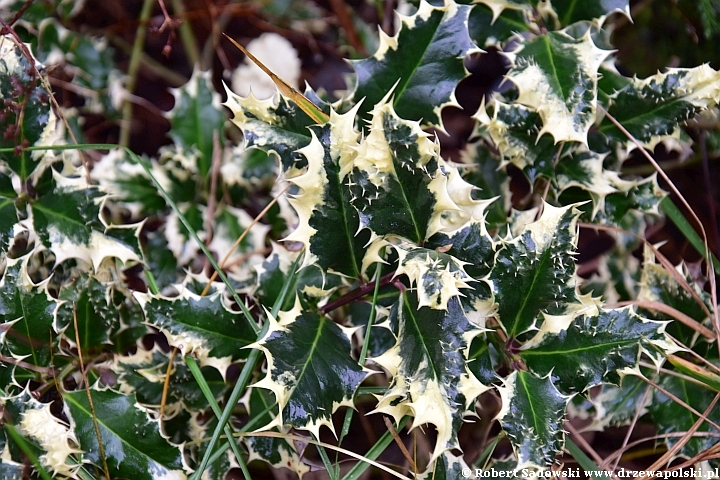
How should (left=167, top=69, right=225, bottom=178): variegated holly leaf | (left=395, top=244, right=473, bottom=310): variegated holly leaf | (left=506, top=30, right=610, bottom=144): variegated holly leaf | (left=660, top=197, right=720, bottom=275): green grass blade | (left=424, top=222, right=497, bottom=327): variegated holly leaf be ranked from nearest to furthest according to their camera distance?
(left=395, top=244, right=473, bottom=310): variegated holly leaf < (left=424, top=222, right=497, bottom=327): variegated holly leaf < (left=506, top=30, right=610, bottom=144): variegated holly leaf < (left=660, top=197, right=720, bottom=275): green grass blade < (left=167, top=69, right=225, bottom=178): variegated holly leaf

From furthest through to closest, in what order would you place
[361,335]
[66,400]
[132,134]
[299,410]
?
[132,134]
[361,335]
[66,400]
[299,410]

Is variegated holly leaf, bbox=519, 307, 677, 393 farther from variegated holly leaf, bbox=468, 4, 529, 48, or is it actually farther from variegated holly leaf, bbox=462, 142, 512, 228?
variegated holly leaf, bbox=468, 4, 529, 48

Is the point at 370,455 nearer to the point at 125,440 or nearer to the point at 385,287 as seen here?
the point at 385,287

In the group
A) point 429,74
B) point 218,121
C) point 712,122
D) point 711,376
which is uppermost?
point 429,74

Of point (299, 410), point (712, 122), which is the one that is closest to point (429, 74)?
point (299, 410)

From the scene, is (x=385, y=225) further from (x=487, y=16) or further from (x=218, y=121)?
(x=218, y=121)


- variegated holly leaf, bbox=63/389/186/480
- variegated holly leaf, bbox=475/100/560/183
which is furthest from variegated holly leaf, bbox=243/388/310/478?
variegated holly leaf, bbox=475/100/560/183
